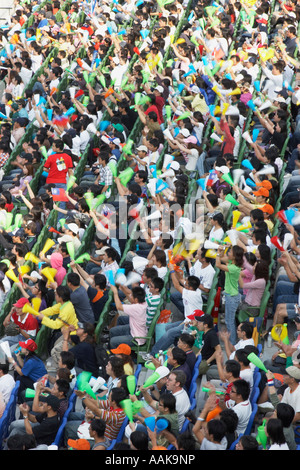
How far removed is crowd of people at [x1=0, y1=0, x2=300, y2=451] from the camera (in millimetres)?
8016

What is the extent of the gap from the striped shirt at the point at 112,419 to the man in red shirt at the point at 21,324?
7.07ft

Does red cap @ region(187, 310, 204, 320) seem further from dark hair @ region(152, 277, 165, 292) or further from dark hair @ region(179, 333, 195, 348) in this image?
dark hair @ region(152, 277, 165, 292)

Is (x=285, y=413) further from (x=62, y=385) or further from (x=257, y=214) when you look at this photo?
(x=257, y=214)

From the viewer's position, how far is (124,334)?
9.71 m

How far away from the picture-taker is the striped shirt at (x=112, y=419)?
25.7 ft

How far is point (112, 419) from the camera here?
7.82 m

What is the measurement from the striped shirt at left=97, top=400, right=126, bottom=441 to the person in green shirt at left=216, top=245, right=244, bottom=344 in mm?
2166

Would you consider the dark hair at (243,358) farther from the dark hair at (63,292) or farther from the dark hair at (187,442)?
the dark hair at (63,292)

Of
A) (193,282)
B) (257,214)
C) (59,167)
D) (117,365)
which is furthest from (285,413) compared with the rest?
(59,167)

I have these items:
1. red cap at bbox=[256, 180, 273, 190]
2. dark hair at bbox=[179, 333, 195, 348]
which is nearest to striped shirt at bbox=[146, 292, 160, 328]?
dark hair at bbox=[179, 333, 195, 348]

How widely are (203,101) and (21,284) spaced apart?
4974 millimetres

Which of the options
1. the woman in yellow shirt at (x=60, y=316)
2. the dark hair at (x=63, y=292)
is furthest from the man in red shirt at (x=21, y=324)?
the dark hair at (x=63, y=292)

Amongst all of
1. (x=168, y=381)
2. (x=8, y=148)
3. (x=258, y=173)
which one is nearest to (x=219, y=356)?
(x=168, y=381)
